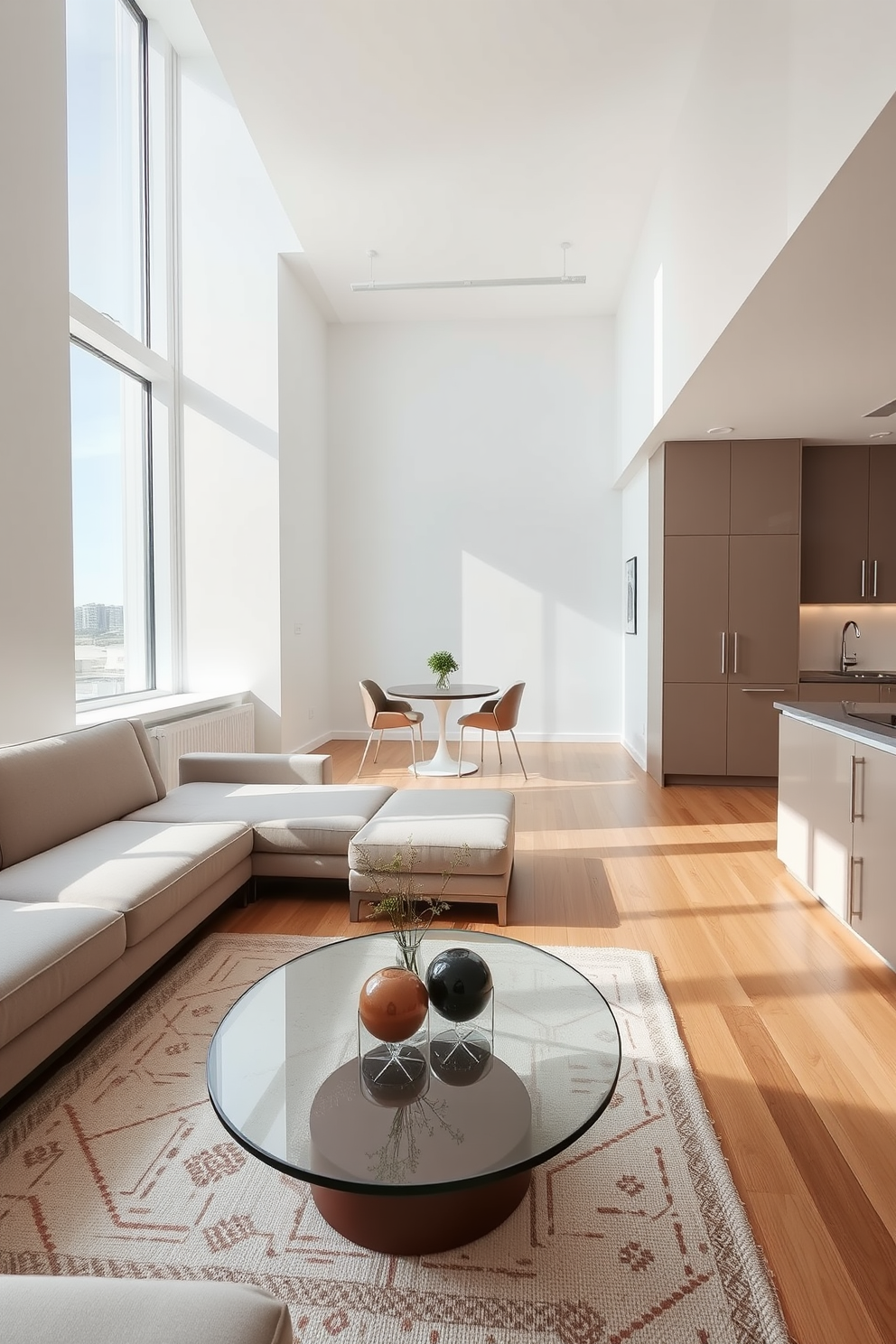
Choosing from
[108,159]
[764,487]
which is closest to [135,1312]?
[764,487]

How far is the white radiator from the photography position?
194 inches

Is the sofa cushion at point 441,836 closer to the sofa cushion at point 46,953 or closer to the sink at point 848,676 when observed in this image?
the sofa cushion at point 46,953

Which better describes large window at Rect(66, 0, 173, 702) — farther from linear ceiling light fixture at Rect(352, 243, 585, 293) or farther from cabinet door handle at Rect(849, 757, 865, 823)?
cabinet door handle at Rect(849, 757, 865, 823)

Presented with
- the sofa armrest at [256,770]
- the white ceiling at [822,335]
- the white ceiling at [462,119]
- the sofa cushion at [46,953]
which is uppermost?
the white ceiling at [462,119]

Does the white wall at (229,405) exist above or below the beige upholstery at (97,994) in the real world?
above

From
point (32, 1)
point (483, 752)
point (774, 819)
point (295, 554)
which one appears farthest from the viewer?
point (483, 752)

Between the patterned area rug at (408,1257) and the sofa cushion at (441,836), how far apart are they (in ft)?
3.66

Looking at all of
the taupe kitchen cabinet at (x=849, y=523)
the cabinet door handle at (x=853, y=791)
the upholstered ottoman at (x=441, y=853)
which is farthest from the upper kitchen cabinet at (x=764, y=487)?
the upholstered ottoman at (x=441, y=853)

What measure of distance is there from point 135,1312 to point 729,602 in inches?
221

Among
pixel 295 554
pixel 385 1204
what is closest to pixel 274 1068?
pixel 385 1204

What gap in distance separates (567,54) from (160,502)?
4.04m

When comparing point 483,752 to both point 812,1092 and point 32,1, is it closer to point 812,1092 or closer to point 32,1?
point 812,1092

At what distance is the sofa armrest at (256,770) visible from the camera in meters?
4.21

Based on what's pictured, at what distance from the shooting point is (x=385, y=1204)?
1568mm
